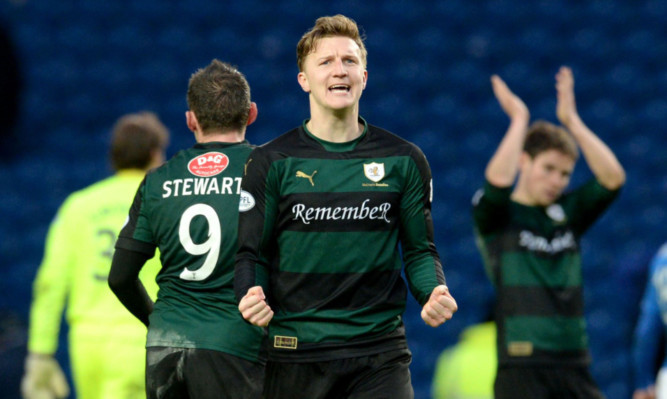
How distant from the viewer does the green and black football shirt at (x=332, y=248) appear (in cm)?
304

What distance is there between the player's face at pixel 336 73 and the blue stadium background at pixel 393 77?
4.73 metres

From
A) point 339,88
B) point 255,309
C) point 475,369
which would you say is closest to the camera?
point 255,309

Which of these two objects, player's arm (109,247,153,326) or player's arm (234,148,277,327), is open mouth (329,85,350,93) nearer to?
player's arm (234,148,277,327)

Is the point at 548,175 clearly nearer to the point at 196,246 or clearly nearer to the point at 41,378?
the point at 196,246

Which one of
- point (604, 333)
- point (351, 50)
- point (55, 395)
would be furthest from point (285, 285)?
point (604, 333)

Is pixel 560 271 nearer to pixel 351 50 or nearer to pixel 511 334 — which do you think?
pixel 511 334

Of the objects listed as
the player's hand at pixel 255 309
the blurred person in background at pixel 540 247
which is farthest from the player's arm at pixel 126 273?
the blurred person in background at pixel 540 247

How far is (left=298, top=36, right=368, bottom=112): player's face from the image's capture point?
312 cm

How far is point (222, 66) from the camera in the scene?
372 centimetres

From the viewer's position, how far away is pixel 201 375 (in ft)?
11.1

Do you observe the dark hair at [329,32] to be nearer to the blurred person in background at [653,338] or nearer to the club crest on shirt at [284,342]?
the club crest on shirt at [284,342]

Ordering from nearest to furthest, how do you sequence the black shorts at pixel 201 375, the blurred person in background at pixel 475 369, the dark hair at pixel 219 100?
the black shorts at pixel 201 375 < the dark hair at pixel 219 100 < the blurred person in background at pixel 475 369

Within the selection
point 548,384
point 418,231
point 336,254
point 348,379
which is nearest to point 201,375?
point 348,379

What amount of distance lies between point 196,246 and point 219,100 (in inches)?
21.9
